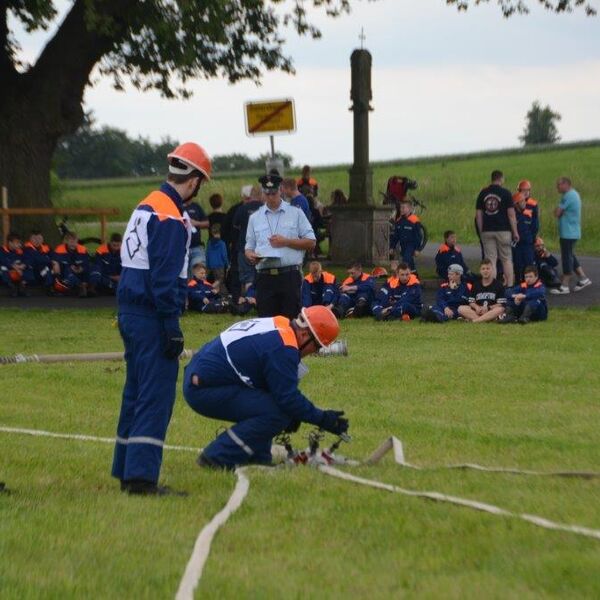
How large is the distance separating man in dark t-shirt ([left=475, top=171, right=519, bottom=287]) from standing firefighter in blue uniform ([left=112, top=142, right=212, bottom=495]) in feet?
54.4

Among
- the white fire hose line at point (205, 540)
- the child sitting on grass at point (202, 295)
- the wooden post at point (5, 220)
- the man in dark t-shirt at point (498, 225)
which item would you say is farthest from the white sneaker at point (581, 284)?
the white fire hose line at point (205, 540)

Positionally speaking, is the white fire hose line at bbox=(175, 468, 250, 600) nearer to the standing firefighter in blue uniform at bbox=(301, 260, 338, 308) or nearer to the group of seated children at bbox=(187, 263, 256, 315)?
the standing firefighter in blue uniform at bbox=(301, 260, 338, 308)

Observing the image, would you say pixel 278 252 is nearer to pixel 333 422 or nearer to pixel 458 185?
pixel 333 422

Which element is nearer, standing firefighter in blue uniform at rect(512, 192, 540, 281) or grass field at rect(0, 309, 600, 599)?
grass field at rect(0, 309, 600, 599)

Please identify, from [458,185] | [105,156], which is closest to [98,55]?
[458,185]

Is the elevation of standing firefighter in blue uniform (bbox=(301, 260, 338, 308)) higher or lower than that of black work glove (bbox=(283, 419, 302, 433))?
lower

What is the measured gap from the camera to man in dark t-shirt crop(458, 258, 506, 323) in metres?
21.6

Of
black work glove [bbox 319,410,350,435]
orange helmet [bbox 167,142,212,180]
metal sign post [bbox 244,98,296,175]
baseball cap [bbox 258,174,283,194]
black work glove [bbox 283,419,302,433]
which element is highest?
metal sign post [bbox 244,98,296,175]

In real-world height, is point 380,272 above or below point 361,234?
below

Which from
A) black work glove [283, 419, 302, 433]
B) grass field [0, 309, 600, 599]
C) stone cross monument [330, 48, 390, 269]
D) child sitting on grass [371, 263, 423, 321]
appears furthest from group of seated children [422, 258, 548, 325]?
black work glove [283, 419, 302, 433]

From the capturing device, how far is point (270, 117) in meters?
23.2

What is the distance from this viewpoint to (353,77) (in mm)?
29891

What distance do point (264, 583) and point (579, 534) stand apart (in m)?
1.59

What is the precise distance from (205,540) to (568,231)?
2021 cm
